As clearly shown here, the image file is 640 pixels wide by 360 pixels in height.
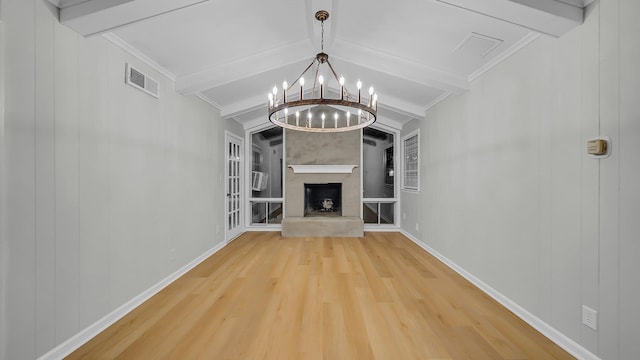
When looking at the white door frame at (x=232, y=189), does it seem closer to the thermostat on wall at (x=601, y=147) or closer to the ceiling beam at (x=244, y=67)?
the ceiling beam at (x=244, y=67)

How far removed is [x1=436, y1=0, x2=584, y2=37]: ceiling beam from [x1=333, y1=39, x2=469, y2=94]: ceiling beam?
1.28m

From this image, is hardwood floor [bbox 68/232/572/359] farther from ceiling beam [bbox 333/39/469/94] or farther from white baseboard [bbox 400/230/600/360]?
ceiling beam [bbox 333/39/469/94]

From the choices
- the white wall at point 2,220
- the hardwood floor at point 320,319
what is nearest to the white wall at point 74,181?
the white wall at point 2,220

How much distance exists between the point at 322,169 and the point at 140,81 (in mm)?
3914

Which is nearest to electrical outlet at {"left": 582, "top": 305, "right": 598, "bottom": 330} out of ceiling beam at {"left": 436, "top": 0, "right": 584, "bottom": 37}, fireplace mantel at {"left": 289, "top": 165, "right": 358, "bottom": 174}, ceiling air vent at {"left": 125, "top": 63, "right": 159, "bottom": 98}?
ceiling beam at {"left": 436, "top": 0, "right": 584, "bottom": 37}

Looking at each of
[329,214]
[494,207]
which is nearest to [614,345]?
[494,207]

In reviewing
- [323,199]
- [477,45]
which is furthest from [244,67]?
[323,199]

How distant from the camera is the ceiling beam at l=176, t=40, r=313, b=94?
3.29 meters

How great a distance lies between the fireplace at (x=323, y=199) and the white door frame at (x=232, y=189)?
4.88ft

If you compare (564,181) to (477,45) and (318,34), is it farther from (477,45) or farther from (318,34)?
(318,34)

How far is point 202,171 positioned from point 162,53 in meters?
1.73

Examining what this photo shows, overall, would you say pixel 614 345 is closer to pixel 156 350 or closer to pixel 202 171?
pixel 156 350

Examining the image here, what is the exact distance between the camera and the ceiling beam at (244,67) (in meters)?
3.29

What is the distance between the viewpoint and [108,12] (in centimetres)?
186
